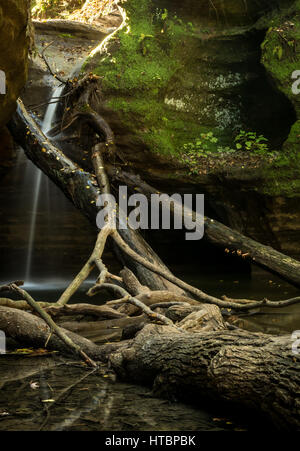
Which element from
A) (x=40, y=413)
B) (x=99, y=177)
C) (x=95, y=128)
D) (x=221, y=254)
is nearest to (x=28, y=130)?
(x=95, y=128)

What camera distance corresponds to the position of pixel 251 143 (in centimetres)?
892

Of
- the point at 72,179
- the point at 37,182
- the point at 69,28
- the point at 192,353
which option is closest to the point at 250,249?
the point at 72,179

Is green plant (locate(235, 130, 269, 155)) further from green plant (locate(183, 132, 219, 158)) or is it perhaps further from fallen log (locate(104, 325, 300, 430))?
fallen log (locate(104, 325, 300, 430))

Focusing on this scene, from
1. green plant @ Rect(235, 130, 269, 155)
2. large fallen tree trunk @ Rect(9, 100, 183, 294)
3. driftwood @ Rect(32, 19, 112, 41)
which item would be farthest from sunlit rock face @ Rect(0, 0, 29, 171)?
driftwood @ Rect(32, 19, 112, 41)

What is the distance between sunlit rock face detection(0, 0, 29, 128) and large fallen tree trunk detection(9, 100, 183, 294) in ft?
6.29

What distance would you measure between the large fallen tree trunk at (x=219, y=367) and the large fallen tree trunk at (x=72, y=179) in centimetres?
262

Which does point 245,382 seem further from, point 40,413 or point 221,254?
point 221,254

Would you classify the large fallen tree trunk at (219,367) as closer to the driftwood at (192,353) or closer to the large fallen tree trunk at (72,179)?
the driftwood at (192,353)

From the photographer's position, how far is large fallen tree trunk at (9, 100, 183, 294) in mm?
6484

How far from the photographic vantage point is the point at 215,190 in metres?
8.93

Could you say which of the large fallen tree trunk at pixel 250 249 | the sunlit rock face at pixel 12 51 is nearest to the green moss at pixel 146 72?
the large fallen tree trunk at pixel 250 249

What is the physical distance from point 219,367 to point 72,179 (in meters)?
5.34

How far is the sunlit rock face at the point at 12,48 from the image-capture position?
411 cm
